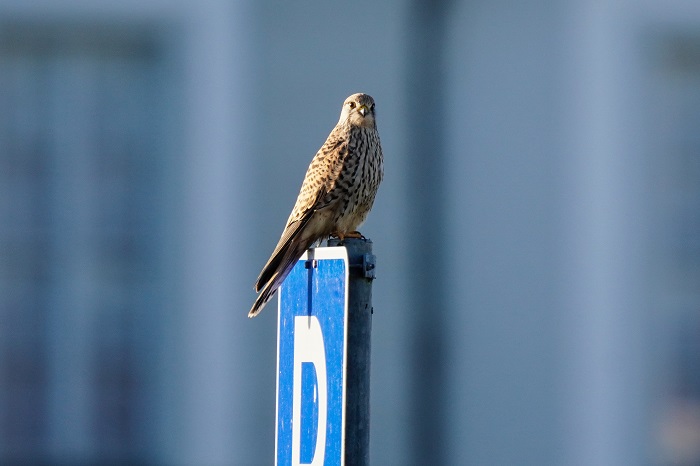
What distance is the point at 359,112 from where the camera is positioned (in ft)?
12.6

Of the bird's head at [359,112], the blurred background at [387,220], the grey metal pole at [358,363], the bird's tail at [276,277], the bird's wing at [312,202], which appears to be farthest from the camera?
the blurred background at [387,220]

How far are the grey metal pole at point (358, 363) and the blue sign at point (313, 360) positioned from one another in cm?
1

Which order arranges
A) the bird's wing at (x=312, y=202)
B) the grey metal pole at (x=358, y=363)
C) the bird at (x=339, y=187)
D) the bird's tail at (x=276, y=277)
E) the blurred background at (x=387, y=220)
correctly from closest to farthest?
the grey metal pole at (x=358, y=363) → the bird's tail at (x=276, y=277) → the bird's wing at (x=312, y=202) → the bird at (x=339, y=187) → the blurred background at (x=387, y=220)

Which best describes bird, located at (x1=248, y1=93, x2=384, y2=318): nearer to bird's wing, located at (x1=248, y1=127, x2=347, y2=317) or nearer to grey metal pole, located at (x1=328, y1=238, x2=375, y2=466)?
bird's wing, located at (x1=248, y1=127, x2=347, y2=317)

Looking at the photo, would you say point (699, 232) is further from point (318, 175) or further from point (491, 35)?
point (318, 175)

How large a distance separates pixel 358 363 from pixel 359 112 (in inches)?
78.5

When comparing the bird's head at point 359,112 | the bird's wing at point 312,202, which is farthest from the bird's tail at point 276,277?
the bird's head at point 359,112

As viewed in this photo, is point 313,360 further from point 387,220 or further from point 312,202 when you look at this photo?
point 387,220

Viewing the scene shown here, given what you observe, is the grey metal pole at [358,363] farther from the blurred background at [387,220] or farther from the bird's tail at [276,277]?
the blurred background at [387,220]

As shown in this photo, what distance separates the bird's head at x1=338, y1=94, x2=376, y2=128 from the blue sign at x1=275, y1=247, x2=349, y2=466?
5.56ft

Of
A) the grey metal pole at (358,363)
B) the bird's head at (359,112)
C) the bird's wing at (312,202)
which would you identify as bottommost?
the grey metal pole at (358,363)

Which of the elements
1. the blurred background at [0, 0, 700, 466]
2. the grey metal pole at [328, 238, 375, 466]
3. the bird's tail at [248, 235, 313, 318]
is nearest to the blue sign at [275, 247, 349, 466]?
the grey metal pole at [328, 238, 375, 466]

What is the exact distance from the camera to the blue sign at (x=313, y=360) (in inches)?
76.8

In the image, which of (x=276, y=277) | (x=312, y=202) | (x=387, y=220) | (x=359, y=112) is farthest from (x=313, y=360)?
(x=387, y=220)
